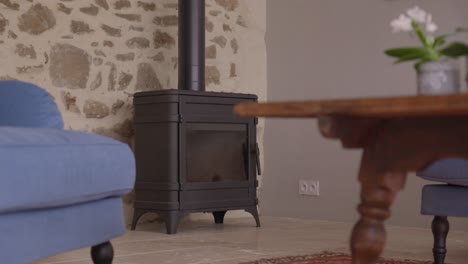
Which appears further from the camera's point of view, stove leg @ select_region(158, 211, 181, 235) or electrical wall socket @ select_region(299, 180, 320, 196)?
electrical wall socket @ select_region(299, 180, 320, 196)

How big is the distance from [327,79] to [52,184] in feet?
9.90

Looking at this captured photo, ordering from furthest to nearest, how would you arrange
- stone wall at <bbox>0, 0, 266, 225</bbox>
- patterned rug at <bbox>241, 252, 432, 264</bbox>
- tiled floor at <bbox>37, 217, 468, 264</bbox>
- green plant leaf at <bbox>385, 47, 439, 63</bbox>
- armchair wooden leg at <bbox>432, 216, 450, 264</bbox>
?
stone wall at <bbox>0, 0, 266, 225</bbox> < tiled floor at <bbox>37, 217, 468, 264</bbox> < patterned rug at <bbox>241, 252, 432, 264</bbox> < armchair wooden leg at <bbox>432, 216, 450, 264</bbox> < green plant leaf at <bbox>385, 47, 439, 63</bbox>

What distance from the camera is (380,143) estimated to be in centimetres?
142

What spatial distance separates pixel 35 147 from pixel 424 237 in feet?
7.98

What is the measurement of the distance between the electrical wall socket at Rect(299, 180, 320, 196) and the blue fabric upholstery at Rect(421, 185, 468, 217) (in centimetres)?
203

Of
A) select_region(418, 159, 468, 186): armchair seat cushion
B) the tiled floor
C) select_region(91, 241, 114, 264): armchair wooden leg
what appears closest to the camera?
select_region(91, 241, 114, 264): armchair wooden leg

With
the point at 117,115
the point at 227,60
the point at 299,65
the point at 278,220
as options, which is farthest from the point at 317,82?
the point at 117,115

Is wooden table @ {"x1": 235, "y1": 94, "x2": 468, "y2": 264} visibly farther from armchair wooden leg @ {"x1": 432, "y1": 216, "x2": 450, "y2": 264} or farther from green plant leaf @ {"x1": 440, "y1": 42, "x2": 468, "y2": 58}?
armchair wooden leg @ {"x1": 432, "y1": 216, "x2": 450, "y2": 264}

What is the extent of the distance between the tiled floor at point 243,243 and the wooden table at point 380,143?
1537 millimetres

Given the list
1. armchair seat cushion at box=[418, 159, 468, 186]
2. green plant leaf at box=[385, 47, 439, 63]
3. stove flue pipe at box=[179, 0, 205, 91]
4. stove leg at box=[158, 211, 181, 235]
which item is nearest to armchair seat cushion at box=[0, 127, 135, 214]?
green plant leaf at box=[385, 47, 439, 63]

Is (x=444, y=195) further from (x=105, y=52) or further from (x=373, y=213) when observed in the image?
(x=105, y=52)

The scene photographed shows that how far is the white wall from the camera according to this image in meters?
4.23

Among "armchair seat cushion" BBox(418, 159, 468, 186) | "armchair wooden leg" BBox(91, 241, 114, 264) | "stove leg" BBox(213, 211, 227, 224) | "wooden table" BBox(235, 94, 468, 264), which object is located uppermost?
"wooden table" BBox(235, 94, 468, 264)

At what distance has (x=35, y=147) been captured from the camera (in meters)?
1.88
